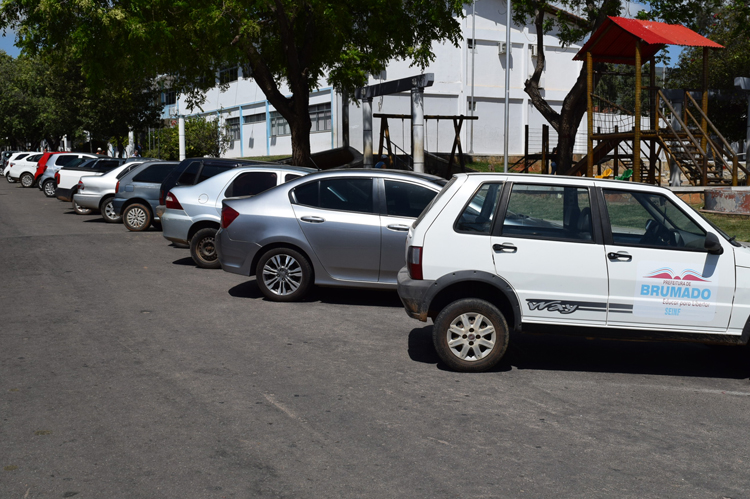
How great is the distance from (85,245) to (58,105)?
3359 cm

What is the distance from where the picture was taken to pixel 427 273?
6363 mm

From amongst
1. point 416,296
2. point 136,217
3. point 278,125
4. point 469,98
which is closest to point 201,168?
point 136,217

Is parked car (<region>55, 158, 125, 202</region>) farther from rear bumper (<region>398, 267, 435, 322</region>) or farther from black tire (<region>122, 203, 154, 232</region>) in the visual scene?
rear bumper (<region>398, 267, 435, 322</region>)

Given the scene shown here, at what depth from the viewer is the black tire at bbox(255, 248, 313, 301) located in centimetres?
918

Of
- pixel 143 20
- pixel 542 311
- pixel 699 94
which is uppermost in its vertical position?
pixel 143 20

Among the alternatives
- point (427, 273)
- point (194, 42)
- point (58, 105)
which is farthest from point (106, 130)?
point (427, 273)

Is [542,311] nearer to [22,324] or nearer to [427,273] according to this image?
[427,273]

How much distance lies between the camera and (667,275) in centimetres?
613

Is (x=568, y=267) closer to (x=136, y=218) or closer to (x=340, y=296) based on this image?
(x=340, y=296)

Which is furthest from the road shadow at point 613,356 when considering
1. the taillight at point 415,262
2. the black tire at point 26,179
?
the black tire at point 26,179

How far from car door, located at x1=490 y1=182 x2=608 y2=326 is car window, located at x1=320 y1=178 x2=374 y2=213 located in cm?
283

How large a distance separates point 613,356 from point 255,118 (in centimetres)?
4325

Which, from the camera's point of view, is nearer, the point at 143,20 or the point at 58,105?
the point at 143,20

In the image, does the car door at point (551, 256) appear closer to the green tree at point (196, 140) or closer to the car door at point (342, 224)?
the car door at point (342, 224)
